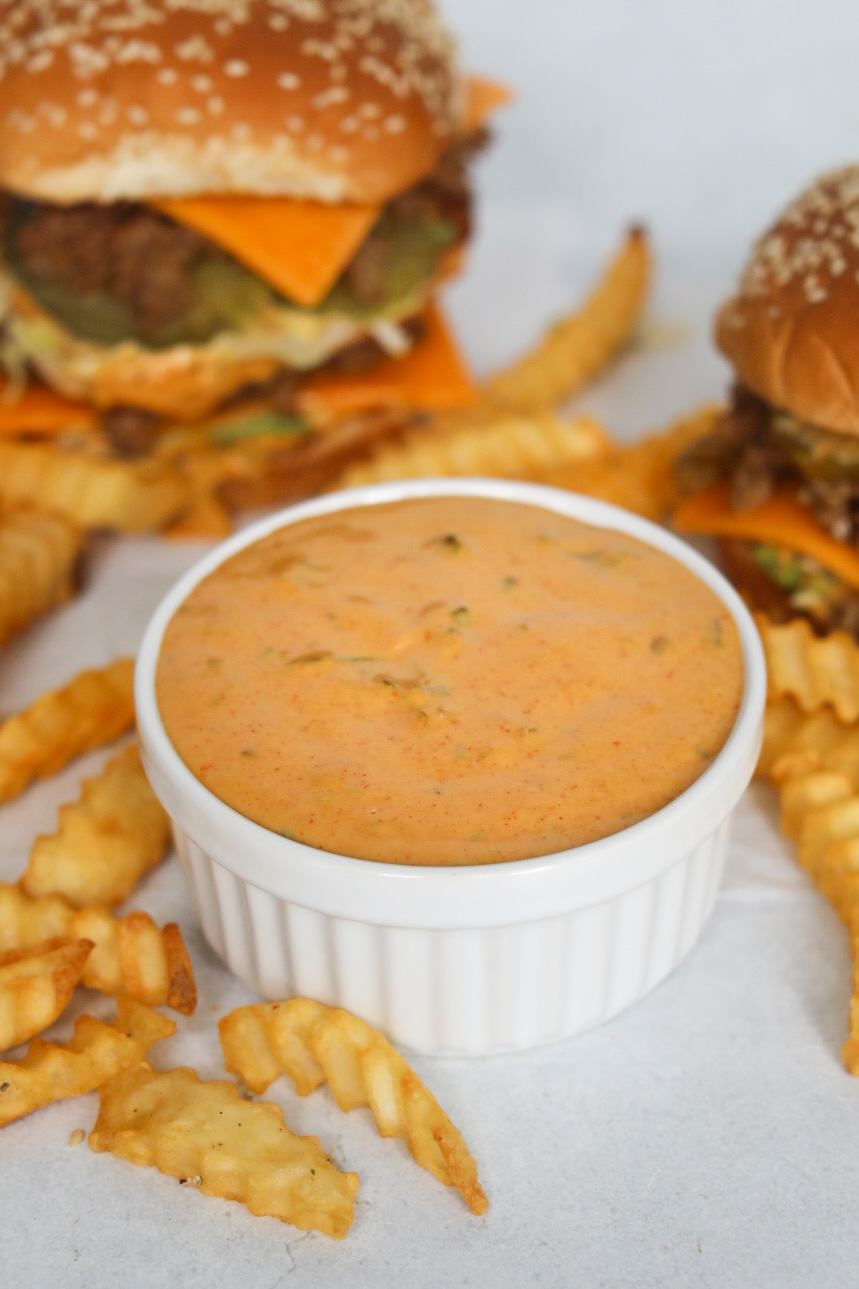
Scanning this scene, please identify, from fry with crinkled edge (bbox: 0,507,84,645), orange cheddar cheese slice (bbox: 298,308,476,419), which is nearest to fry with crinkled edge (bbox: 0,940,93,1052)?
fry with crinkled edge (bbox: 0,507,84,645)

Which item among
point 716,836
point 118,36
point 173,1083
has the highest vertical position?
point 118,36

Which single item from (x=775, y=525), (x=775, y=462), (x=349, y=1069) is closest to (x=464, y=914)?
(x=349, y=1069)

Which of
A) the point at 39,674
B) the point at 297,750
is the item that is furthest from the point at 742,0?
the point at 297,750

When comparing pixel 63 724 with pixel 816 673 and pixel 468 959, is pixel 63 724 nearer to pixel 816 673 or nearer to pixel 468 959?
pixel 468 959

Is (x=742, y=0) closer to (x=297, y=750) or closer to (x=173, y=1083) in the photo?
(x=297, y=750)

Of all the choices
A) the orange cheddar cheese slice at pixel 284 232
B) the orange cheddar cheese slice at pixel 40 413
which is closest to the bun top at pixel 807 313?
the orange cheddar cheese slice at pixel 284 232

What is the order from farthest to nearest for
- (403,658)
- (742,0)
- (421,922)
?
(742,0)
(403,658)
(421,922)

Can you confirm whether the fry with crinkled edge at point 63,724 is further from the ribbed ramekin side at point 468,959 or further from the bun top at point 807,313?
the bun top at point 807,313
